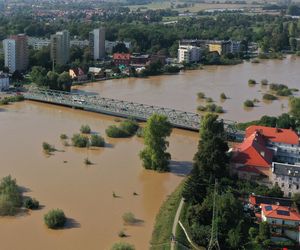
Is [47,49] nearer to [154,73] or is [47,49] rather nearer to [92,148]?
[154,73]

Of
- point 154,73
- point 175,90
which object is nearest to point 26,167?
point 175,90

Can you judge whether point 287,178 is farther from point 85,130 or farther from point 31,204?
point 85,130

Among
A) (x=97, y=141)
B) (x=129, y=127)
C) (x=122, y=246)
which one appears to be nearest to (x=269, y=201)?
(x=122, y=246)

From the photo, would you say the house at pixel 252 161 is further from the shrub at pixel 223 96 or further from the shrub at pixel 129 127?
the shrub at pixel 223 96

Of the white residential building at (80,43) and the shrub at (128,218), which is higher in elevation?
the white residential building at (80,43)

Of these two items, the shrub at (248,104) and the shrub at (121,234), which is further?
the shrub at (248,104)

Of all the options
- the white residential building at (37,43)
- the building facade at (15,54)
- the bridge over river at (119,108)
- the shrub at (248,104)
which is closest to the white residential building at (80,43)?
the white residential building at (37,43)

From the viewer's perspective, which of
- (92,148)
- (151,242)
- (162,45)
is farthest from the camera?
(162,45)
